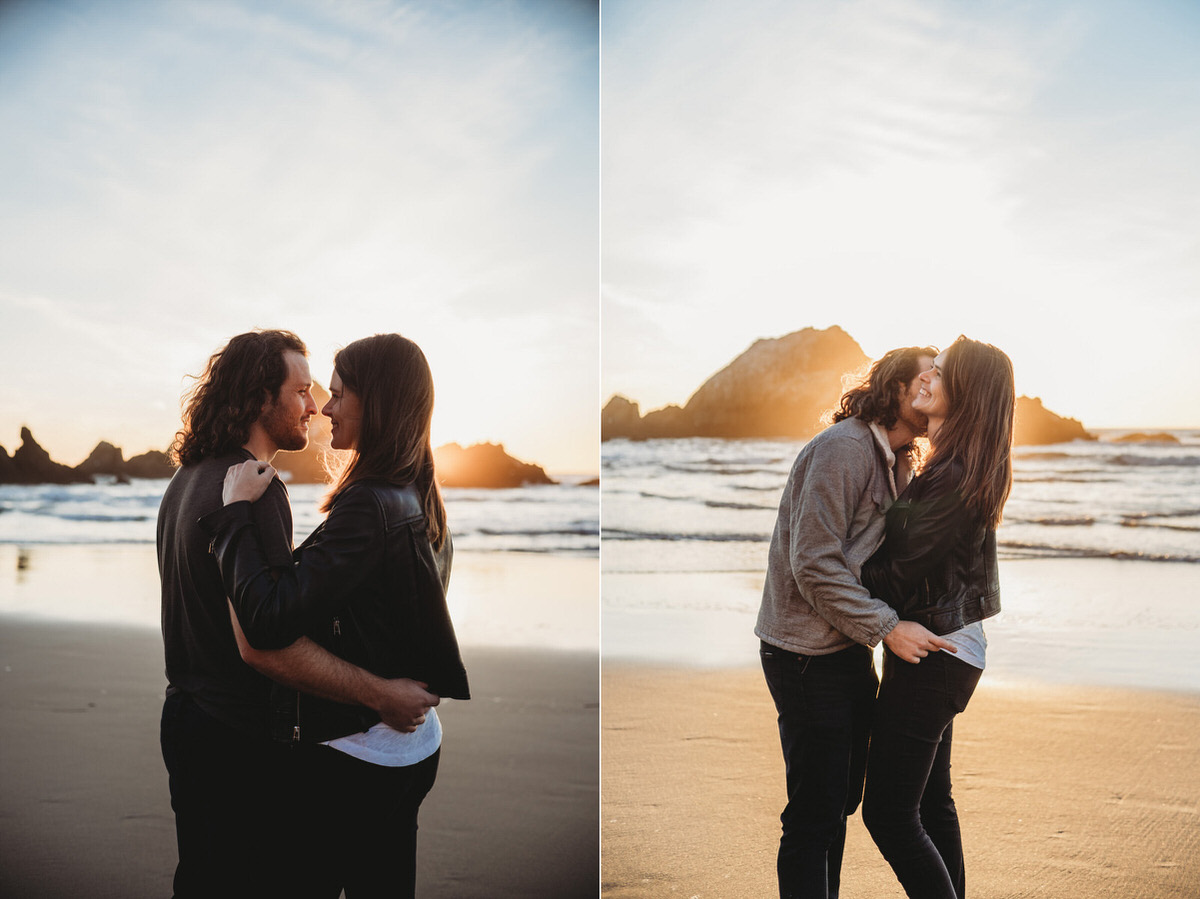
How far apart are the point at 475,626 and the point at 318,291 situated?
274 centimetres

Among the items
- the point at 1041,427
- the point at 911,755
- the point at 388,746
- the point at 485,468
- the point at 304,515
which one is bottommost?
the point at 911,755

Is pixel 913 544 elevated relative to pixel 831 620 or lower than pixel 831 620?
elevated

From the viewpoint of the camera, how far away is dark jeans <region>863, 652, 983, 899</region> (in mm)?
1867

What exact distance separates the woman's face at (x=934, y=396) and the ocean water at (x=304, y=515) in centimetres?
532

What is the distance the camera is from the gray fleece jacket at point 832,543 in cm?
185

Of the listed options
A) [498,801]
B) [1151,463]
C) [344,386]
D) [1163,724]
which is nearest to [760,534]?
[1151,463]

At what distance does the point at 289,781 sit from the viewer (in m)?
1.50

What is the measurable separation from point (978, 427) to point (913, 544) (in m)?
0.27

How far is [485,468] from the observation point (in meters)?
8.98

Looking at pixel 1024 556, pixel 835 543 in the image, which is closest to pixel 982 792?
pixel 835 543

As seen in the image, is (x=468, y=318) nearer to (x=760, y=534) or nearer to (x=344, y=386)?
(x=760, y=534)

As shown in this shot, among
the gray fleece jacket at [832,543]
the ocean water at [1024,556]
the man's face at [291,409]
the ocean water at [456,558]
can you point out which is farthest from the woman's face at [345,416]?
the ocean water at [456,558]

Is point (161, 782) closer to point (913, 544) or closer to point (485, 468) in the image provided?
point (913, 544)

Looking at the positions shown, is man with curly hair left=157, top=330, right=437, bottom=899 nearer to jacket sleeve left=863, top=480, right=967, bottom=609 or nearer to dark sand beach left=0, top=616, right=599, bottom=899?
jacket sleeve left=863, top=480, right=967, bottom=609
